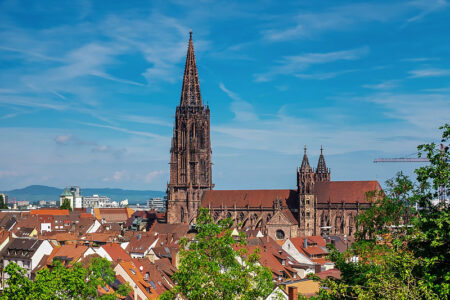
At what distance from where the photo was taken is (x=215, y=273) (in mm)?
26953

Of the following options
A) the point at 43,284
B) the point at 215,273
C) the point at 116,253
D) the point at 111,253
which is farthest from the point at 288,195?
the point at 43,284

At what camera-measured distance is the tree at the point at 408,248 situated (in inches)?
782

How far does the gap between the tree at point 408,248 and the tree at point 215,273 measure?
3733mm

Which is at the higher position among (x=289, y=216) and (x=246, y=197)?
(x=246, y=197)

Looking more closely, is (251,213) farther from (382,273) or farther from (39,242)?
(382,273)

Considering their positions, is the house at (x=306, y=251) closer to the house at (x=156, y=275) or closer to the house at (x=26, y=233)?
the house at (x=156, y=275)

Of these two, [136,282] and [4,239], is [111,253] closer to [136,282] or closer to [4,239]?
[136,282]

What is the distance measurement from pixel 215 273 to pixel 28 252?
2281 inches

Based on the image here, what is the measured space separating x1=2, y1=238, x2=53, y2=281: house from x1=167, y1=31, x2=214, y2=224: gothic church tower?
185 feet

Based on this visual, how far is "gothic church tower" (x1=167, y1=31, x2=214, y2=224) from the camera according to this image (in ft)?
447

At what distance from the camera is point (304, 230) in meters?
121

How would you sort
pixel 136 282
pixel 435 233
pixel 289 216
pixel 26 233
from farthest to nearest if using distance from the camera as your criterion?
pixel 289 216 < pixel 26 233 < pixel 136 282 < pixel 435 233

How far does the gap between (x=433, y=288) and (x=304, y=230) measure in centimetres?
10183

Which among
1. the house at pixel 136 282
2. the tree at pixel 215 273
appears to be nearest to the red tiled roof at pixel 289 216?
the house at pixel 136 282
